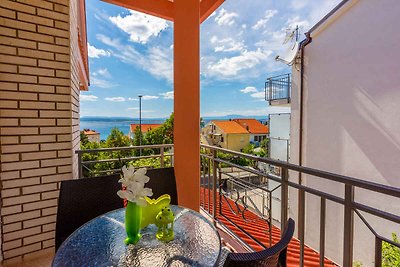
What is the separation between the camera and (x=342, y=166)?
174 inches

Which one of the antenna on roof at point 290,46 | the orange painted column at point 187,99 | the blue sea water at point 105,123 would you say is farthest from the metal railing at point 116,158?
the blue sea water at point 105,123

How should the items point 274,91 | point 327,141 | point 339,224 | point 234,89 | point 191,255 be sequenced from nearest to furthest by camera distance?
point 191,255
point 339,224
point 327,141
point 274,91
point 234,89

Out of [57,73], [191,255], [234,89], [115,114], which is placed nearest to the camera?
[191,255]

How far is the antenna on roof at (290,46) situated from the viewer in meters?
5.52

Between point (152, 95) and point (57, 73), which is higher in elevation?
point (152, 95)

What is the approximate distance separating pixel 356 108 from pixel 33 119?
5011mm

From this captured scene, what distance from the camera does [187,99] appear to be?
2.31 meters

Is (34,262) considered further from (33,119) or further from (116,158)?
(116,158)

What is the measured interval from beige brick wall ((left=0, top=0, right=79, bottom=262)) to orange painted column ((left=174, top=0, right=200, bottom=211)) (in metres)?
1.02

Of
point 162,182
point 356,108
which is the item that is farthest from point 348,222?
point 356,108

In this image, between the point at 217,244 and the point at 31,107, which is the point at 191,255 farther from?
the point at 31,107

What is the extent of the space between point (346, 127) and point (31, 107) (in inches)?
197

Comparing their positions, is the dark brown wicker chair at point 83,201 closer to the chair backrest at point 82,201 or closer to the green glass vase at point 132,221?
the chair backrest at point 82,201

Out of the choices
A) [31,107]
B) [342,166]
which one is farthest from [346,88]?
[31,107]
